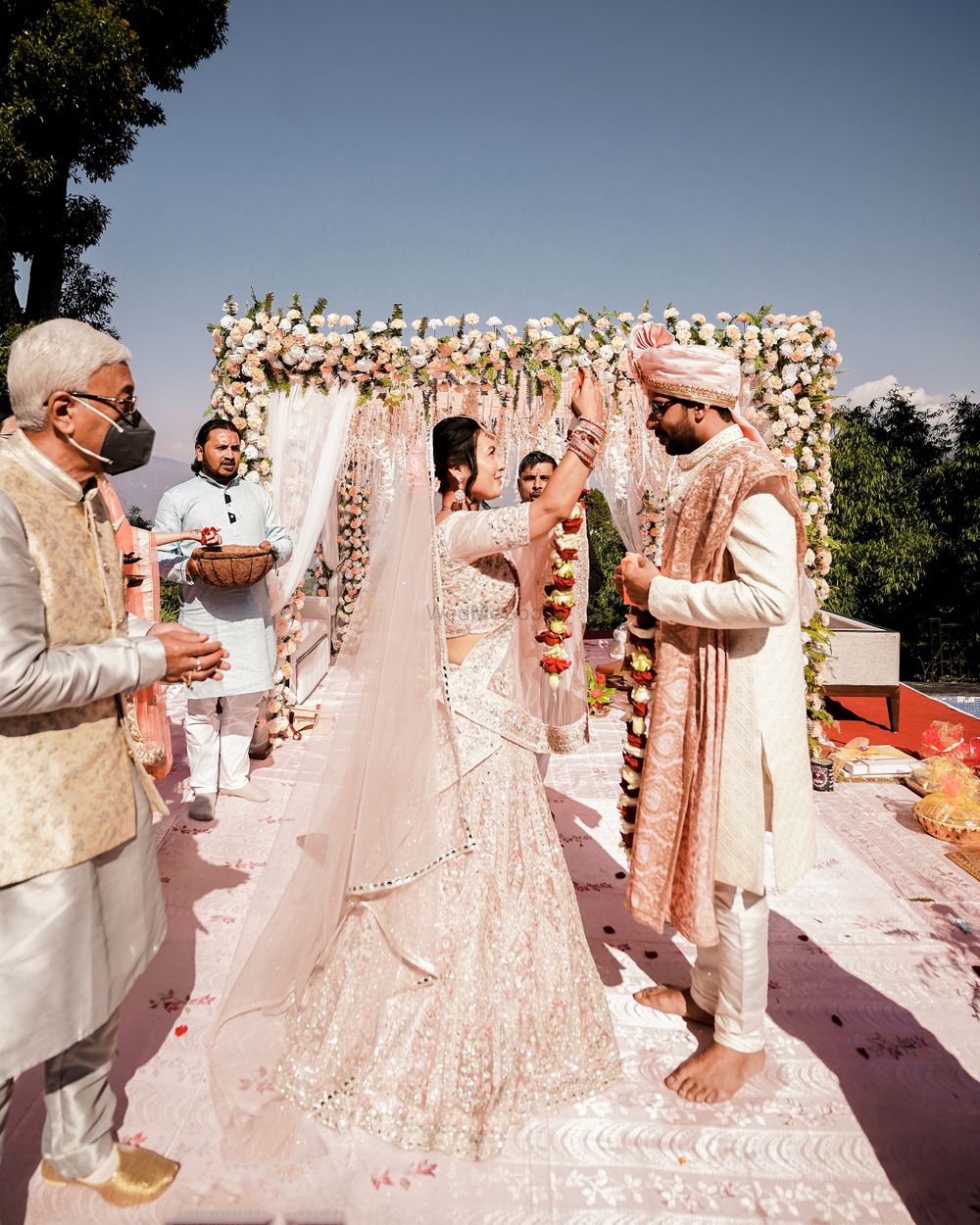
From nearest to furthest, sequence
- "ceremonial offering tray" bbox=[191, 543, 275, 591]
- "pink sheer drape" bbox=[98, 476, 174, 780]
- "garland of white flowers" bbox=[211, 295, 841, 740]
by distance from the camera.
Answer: "pink sheer drape" bbox=[98, 476, 174, 780] → "ceremonial offering tray" bbox=[191, 543, 275, 591] → "garland of white flowers" bbox=[211, 295, 841, 740]

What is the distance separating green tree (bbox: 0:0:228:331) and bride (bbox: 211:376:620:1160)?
1240 centimetres

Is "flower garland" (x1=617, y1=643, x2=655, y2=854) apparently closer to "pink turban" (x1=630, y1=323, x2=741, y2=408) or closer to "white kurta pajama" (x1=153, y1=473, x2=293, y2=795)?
"pink turban" (x1=630, y1=323, x2=741, y2=408)

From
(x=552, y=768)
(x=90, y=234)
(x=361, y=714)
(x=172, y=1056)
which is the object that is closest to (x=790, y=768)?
(x=361, y=714)

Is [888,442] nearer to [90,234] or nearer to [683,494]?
[683,494]

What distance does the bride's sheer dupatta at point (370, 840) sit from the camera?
7.06 feet

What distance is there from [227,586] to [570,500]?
2.62 m

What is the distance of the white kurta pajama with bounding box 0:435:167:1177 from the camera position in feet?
4.85

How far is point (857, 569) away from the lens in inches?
448

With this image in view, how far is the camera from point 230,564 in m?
4.03

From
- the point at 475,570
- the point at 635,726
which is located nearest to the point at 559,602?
the point at 475,570

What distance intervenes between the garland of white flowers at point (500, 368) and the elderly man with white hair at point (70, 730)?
418 centimetres

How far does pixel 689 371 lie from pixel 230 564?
273cm

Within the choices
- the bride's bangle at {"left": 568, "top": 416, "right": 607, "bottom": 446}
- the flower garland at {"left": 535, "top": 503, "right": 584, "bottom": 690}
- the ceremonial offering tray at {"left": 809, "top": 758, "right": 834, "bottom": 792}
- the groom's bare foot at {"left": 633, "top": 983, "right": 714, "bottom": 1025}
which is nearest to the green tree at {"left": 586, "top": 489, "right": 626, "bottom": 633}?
the ceremonial offering tray at {"left": 809, "top": 758, "right": 834, "bottom": 792}

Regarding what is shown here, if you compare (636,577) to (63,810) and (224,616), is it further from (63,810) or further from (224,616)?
(224,616)
